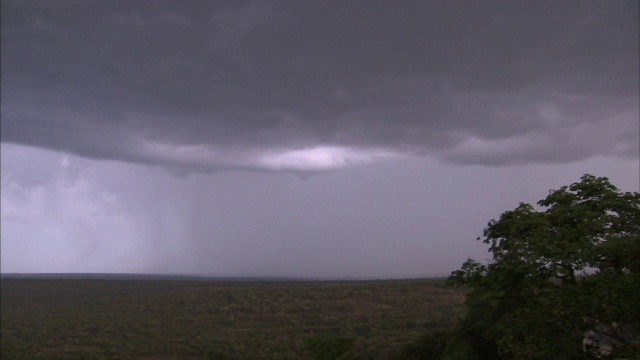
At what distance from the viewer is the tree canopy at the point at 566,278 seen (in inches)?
611

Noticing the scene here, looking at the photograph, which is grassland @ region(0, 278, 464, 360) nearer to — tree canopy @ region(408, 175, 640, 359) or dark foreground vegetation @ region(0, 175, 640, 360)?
dark foreground vegetation @ region(0, 175, 640, 360)

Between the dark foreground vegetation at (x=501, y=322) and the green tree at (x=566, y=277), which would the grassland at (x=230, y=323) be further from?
the green tree at (x=566, y=277)

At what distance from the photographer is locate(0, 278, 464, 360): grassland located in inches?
1379

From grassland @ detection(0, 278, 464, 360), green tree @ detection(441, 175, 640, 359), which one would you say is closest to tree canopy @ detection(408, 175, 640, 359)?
green tree @ detection(441, 175, 640, 359)

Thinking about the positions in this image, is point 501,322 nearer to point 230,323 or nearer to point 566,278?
point 566,278

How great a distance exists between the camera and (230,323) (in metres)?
48.5

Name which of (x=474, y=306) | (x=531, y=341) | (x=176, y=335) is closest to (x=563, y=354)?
(x=531, y=341)

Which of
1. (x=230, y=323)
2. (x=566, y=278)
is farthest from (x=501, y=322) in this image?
(x=230, y=323)

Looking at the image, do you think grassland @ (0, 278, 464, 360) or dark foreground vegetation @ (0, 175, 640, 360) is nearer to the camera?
dark foreground vegetation @ (0, 175, 640, 360)

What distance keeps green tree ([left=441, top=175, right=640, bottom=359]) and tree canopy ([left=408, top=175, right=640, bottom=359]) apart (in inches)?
1.0

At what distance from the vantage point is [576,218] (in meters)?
17.6

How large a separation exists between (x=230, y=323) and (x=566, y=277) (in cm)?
3526

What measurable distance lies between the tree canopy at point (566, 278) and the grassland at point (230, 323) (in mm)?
5389

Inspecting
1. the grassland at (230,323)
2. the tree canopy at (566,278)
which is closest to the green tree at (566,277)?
the tree canopy at (566,278)
